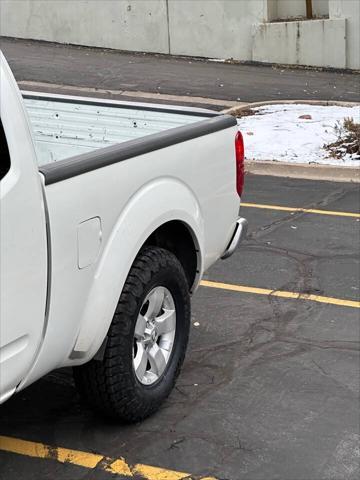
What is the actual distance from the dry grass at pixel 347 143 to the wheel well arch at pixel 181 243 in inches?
267

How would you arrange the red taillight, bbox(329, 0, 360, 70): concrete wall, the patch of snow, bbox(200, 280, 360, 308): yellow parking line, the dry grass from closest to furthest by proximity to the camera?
the red taillight → bbox(200, 280, 360, 308): yellow parking line → the dry grass → the patch of snow → bbox(329, 0, 360, 70): concrete wall

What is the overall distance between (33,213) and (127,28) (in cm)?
1870

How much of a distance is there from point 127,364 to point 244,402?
93 cm

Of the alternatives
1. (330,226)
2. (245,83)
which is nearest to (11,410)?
(330,226)

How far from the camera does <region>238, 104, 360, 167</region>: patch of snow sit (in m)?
12.1

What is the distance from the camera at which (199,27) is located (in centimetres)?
2114

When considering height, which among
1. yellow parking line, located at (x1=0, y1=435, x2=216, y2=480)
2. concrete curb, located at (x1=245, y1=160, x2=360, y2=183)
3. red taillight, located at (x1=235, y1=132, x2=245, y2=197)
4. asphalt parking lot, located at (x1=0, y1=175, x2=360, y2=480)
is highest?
red taillight, located at (x1=235, y1=132, x2=245, y2=197)

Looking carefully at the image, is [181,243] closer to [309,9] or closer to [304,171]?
[304,171]

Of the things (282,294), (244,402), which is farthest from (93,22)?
(244,402)

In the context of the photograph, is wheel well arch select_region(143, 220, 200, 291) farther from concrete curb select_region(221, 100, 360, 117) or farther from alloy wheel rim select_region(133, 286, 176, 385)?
concrete curb select_region(221, 100, 360, 117)

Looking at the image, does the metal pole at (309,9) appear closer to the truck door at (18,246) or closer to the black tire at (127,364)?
the black tire at (127,364)

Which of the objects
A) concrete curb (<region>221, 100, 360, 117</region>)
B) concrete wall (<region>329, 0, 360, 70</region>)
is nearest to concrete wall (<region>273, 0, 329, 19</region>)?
Result: concrete wall (<region>329, 0, 360, 70</region>)

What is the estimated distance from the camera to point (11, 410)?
5.05 metres

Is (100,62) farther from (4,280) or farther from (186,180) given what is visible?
(4,280)
